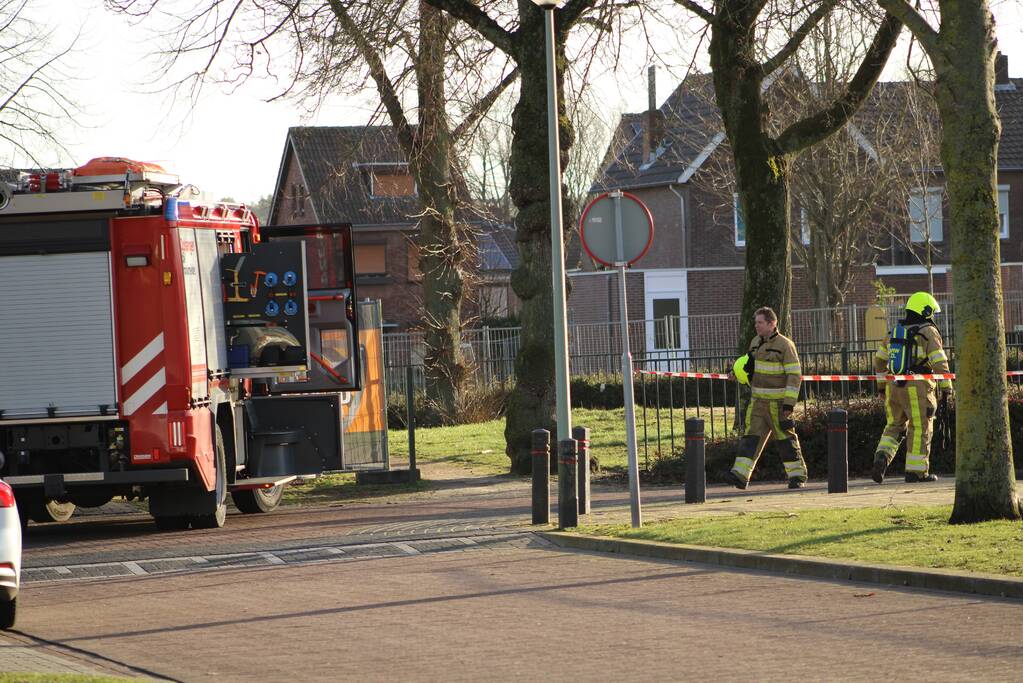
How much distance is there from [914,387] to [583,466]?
3.89 meters

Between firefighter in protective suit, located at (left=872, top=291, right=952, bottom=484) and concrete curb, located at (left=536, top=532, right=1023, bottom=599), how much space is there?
490cm

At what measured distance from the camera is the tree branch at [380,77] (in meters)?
20.1

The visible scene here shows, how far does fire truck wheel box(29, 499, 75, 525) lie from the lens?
1544cm

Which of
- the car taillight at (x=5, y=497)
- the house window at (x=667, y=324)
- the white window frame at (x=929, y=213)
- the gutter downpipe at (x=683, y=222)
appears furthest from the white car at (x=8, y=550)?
the gutter downpipe at (x=683, y=222)

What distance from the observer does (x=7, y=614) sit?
9383 mm

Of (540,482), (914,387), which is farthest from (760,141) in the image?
(540,482)

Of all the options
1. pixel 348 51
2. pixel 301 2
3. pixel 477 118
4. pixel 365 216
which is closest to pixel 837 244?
pixel 477 118

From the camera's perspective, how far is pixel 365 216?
56938 mm

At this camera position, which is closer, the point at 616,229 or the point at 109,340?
the point at 616,229

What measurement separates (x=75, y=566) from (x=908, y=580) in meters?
6.76

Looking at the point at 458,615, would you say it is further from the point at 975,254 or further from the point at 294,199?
the point at 294,199

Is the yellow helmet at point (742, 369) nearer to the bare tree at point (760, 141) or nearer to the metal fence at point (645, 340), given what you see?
the bare tree at point (760, 141)

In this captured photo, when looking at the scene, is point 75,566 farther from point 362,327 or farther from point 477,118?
point 477,118

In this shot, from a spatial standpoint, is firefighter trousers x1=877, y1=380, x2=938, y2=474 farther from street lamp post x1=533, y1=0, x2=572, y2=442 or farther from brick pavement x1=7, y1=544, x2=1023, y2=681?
brick pavement x1=7, y1=544, x2=1023, y2=681
